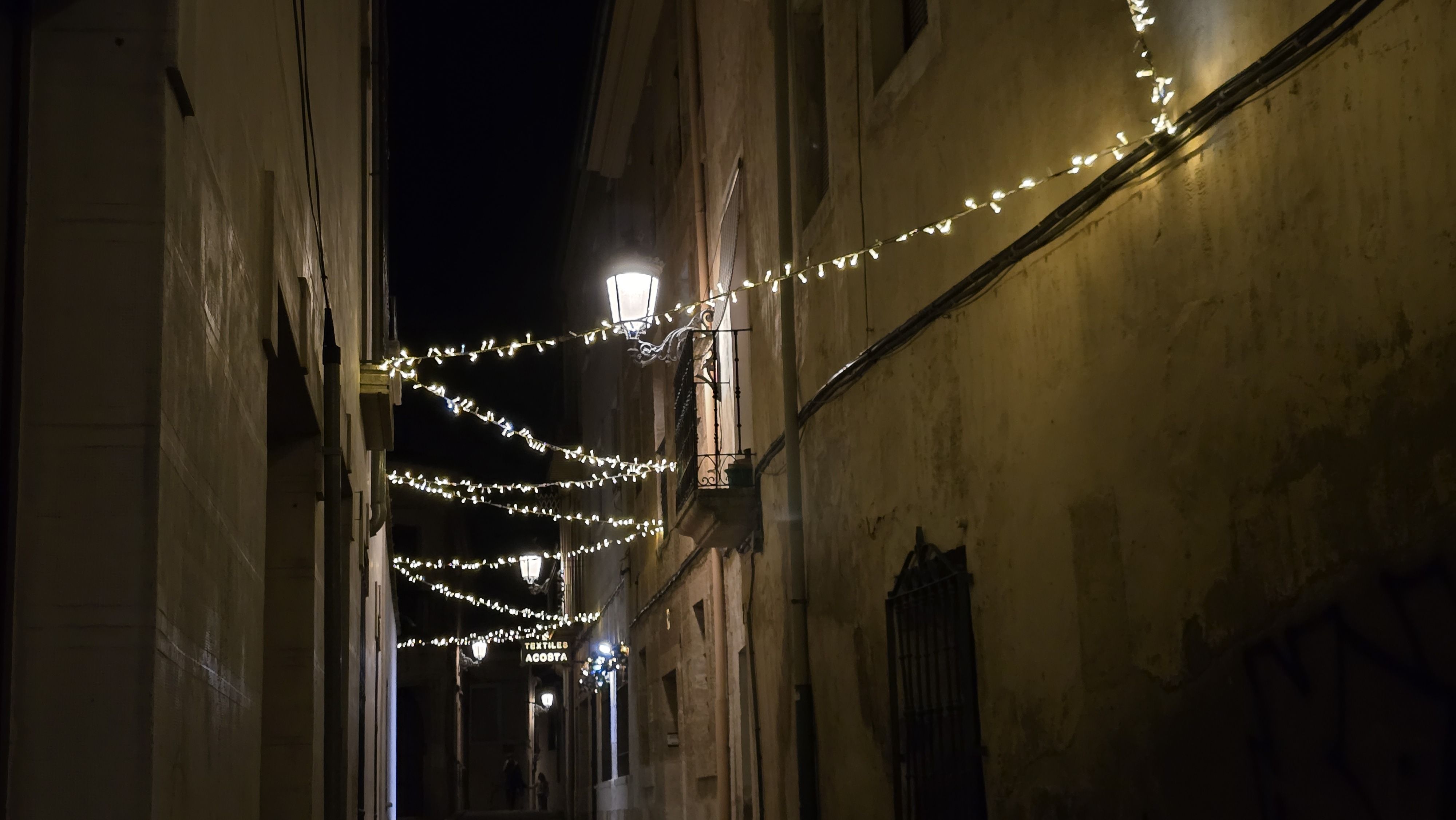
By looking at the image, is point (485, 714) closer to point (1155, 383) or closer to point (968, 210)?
point (968, 210)

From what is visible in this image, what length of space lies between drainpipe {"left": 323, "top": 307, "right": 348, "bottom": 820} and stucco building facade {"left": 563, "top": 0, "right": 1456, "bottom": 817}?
277cm

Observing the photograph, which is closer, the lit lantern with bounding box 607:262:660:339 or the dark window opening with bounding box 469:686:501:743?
the lit lantern with bounding box 607:262:660:339

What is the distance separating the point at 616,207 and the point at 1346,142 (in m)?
17.3

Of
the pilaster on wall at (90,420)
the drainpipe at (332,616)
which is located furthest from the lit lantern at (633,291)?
the pilaster on wall at (90,420)

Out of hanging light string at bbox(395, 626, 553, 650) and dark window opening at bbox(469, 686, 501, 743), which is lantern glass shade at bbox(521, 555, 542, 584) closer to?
hanging light string at bbox(395, 626, 553, 650)

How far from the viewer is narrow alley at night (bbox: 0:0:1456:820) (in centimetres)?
263

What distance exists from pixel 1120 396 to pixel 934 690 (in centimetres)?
237

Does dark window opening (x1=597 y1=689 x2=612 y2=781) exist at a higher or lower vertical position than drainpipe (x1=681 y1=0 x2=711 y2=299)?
lower

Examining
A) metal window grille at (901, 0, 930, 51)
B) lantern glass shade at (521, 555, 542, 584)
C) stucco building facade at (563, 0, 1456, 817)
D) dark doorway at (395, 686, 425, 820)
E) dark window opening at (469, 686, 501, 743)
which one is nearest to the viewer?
stucco building facade at (563, 0, 1456, 817)

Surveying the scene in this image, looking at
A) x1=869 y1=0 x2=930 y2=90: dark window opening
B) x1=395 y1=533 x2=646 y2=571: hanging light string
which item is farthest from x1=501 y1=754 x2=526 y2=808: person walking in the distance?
x1=869 y1=0 x2=930 y2=90: dark window opening

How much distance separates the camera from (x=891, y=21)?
25.9 ft

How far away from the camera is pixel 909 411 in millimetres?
7375

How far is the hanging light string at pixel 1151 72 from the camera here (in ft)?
16.0

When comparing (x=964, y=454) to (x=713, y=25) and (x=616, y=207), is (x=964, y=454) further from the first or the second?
(x=616, y=207)
